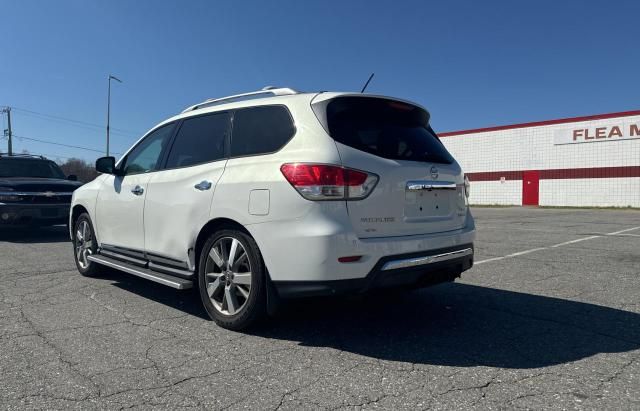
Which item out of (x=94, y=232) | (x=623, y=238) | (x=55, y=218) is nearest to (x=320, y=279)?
(x=94, y=232)

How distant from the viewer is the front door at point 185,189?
395 cm

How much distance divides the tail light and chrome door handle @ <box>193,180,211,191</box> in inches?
37.0

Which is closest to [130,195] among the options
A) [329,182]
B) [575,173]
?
[329,182]

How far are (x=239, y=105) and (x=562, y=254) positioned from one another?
624cm

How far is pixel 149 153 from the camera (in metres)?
4.98

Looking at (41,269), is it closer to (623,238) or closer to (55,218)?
(55,218)

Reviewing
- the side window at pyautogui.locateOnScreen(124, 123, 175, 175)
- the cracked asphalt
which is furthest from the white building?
the side window at pyautogui.locateOnScreen(124, 123, 175, 175)

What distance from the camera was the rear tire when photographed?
5.77 m

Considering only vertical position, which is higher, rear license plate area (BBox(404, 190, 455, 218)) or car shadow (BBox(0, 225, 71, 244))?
rear license plate area (BBox(404, 190, 455, 218))

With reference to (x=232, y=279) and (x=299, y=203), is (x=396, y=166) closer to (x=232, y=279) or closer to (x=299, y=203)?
(x=299, y=203)

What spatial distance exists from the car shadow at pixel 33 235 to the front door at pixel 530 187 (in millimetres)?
29703

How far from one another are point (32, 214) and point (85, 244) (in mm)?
4578

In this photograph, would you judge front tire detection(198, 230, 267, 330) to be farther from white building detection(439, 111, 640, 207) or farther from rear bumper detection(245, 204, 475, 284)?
white building detection(439, 111, 640, 207)

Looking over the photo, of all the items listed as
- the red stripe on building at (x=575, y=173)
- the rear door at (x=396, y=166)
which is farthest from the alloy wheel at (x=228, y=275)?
the red stripe on building at (x=575, y=173)
